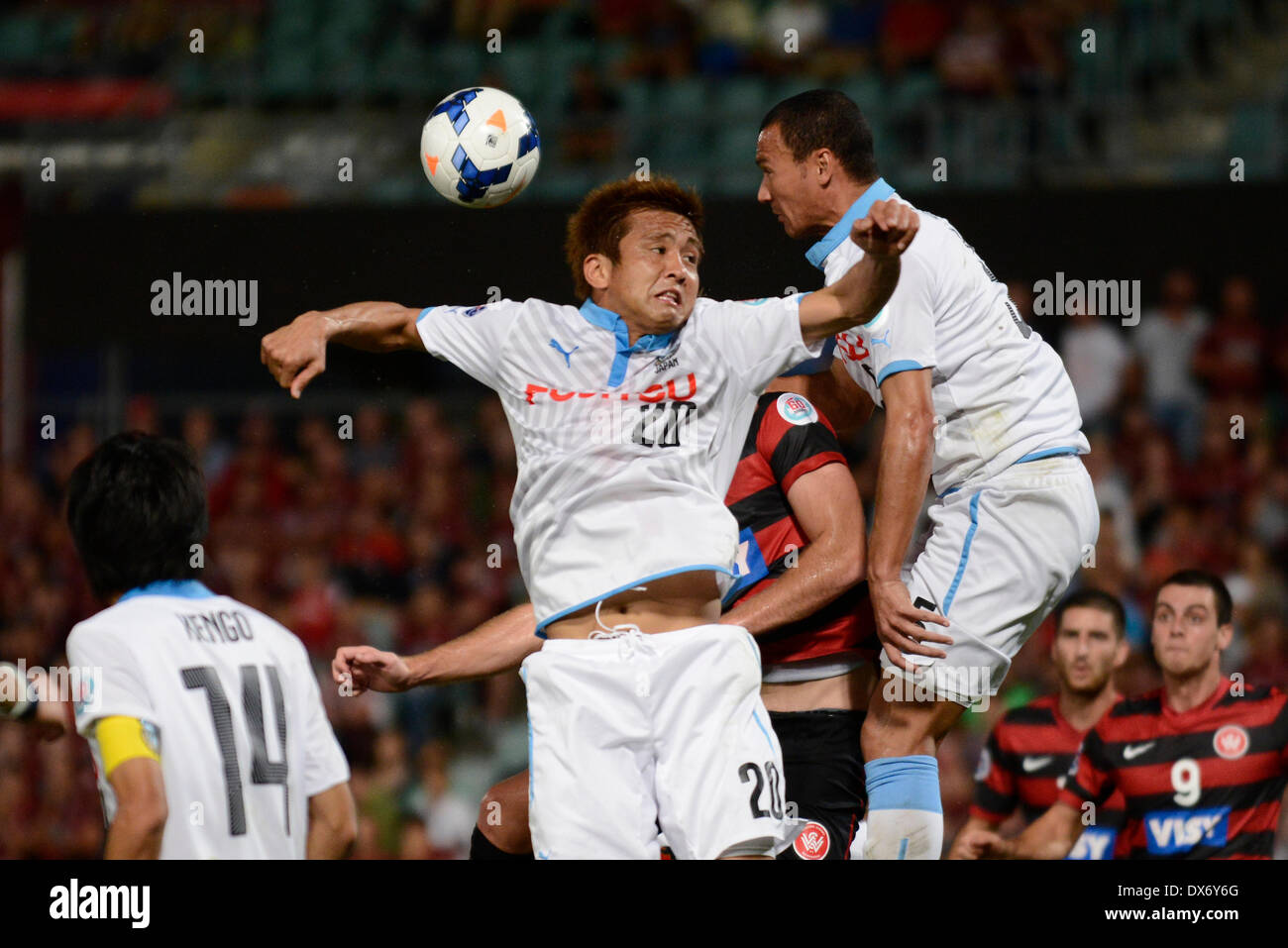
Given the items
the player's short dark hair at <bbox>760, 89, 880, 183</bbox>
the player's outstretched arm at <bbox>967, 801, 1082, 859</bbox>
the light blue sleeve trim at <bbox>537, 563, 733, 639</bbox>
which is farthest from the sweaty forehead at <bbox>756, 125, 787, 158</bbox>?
the player's outstretched arm at <bbox>967, 801, 1082, 859</bbox>

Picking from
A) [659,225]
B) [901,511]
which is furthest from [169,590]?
[901,511]

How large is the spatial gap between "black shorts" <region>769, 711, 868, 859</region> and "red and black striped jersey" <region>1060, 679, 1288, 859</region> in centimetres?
172

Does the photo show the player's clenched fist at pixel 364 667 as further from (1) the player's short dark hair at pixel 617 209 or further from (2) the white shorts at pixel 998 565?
(2) the white shorts at pixel 998 565

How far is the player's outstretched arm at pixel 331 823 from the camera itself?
3.69 metres

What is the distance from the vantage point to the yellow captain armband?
10.8ft

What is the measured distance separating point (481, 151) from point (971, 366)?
5.15 ft

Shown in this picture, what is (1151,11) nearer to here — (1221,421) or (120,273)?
(1221,421)

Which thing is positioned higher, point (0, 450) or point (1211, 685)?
point (0, 450)

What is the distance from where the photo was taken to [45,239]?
10.0m

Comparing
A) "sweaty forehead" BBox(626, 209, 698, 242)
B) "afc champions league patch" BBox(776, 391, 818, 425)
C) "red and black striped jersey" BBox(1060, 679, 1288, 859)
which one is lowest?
"red and black striped jersey" BBox(1060, 679, 1288, 859)

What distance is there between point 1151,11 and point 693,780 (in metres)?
9.77

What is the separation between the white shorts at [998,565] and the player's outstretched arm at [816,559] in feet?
0.83

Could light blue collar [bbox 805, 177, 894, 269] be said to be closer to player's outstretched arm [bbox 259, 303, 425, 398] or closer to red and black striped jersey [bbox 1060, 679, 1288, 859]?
player's outstretched arm [bbox 259, 303, 425, 398]
